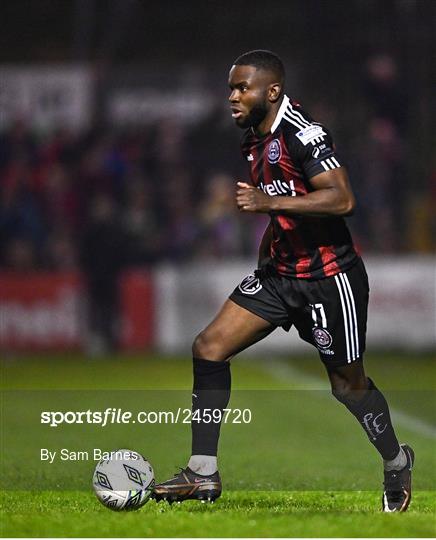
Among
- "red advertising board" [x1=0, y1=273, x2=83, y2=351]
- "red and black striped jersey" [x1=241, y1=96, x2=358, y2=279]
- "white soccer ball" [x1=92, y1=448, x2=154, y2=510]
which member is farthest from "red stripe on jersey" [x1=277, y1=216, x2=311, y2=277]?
"red advertising board" [x1=0, y1=273, x2=83, y2=351]

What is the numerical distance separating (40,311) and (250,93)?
10.6 m

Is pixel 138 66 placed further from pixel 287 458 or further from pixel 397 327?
pixel 287 458

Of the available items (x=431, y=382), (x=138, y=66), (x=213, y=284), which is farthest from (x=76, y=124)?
(x=431, y=382)

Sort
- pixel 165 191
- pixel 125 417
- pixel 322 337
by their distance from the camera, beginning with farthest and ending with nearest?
pixel 165 191 < pixel 125 417 < pixel 322 337

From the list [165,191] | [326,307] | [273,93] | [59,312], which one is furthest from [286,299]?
[165,191]

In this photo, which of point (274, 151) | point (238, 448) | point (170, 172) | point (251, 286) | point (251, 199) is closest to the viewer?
point (251, 199)

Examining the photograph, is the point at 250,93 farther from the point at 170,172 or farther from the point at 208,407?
the point at 170,172

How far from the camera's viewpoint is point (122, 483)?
6.07 m

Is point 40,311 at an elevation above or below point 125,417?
below

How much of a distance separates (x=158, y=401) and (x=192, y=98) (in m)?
8.64

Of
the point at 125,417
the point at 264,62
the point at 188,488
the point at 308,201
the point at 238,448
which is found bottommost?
the point at 125,417

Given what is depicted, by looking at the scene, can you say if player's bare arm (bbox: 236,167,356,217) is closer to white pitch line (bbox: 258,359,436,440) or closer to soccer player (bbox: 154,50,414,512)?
soccer player (bbox: 154,50,414,512)

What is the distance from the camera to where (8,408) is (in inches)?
423

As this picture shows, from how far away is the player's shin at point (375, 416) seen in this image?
635 centimetres
